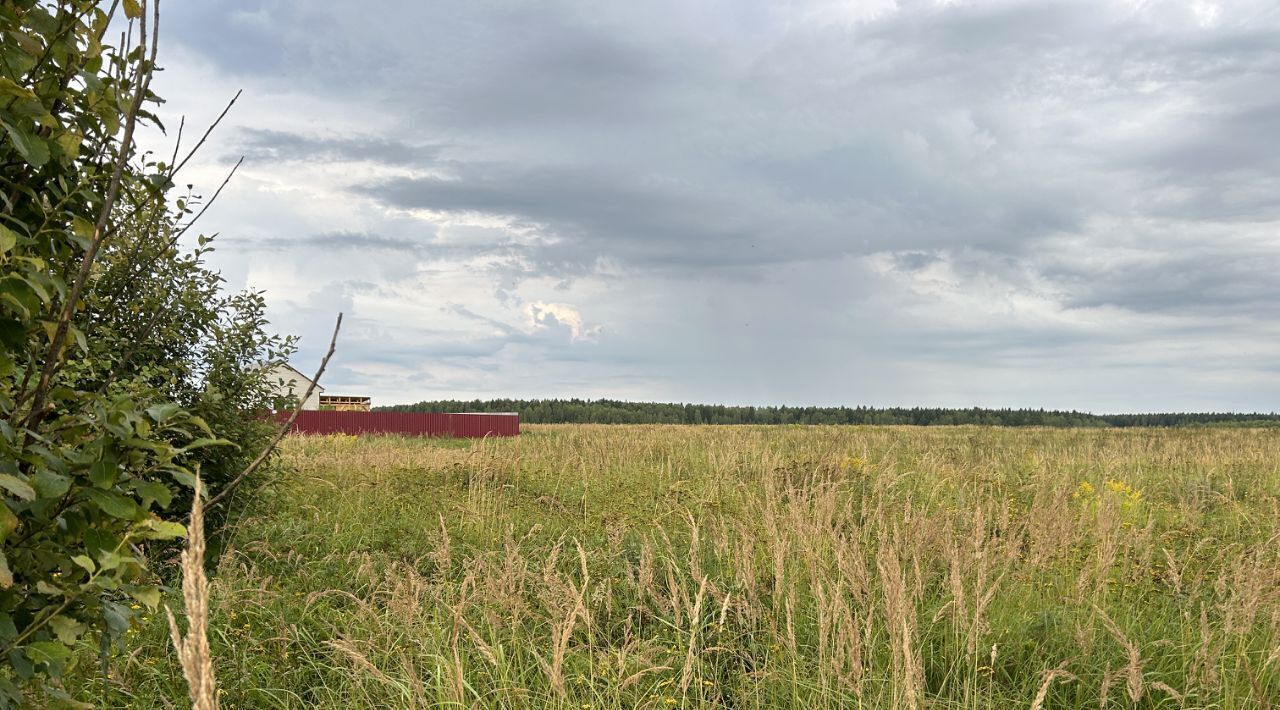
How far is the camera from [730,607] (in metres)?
4.43

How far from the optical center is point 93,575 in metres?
1.85

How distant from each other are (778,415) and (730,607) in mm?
70626

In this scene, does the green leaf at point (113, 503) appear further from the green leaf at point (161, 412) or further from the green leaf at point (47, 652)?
the green leaf at point (47, 652)

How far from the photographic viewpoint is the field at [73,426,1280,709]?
351cm

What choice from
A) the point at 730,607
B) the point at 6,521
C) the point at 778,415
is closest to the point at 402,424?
the point at 730,607

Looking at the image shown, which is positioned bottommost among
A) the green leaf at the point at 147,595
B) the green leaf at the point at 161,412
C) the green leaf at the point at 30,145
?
the green leaf at the point at 147,595

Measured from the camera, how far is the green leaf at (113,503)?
1844mm

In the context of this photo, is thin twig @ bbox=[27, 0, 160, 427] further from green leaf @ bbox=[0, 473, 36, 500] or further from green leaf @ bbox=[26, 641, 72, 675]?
green leaf @ bbox=[26, 641, 72, 675]

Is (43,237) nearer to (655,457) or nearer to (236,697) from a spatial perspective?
(236,697)

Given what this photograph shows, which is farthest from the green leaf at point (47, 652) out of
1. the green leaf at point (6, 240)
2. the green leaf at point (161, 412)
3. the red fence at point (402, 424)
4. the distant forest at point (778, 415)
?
the distant forest at point (778, 415)

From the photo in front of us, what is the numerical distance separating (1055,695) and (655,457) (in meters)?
10.3

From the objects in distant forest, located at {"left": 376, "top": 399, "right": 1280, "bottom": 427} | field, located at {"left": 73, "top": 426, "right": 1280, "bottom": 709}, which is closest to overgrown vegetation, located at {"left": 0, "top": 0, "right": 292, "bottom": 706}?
field, located at {"left": 73, "top": 426, "right": 1280, "bottom": 709}

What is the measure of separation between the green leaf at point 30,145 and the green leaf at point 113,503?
0.75 meters

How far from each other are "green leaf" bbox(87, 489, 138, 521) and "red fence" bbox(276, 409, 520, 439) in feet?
87.2
